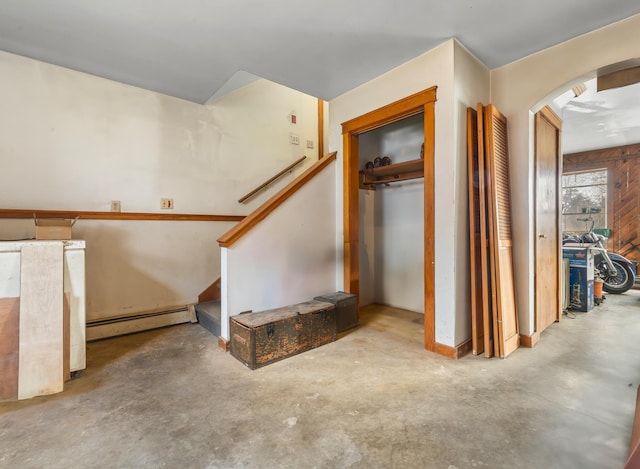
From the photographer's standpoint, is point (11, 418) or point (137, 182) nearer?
point (11, 418)

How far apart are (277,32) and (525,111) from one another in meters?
2.16

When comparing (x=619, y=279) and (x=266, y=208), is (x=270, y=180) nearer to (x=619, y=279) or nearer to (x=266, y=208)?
(x=266, y=208)

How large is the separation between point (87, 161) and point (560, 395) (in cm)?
416

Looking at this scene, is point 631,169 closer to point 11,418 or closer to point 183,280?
point 183,280

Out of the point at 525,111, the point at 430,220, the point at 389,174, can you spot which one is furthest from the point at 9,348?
the point at 525,111

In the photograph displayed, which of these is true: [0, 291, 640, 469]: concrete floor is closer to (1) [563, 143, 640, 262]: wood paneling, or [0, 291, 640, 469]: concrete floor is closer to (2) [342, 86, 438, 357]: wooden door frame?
(2) [342, 86, 438, 357]: wooden door frame

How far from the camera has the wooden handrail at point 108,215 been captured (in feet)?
8.20

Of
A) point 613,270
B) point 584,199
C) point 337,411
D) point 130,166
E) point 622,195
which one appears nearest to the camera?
point 337,411

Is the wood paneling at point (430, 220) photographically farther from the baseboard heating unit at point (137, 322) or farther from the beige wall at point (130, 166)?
the baseboard heating unit at point (137, 322)

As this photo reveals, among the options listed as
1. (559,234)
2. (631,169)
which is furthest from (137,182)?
(631,169)

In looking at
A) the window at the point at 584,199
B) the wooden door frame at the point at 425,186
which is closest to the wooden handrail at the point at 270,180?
the wooden door frame at the point at 425,186

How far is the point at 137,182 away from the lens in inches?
120

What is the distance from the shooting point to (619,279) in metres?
4.57

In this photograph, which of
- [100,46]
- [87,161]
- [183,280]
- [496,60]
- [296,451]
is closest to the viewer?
[296,451]
